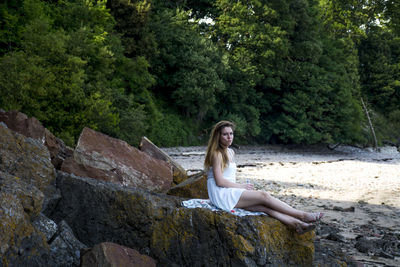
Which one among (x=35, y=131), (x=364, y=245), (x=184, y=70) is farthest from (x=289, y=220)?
(x=184, y=70)

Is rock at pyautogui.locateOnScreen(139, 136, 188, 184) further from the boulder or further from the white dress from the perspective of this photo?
the boulder

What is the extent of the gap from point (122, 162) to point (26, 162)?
2.68m

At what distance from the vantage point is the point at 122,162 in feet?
24.3

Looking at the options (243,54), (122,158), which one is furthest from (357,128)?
(122,158)

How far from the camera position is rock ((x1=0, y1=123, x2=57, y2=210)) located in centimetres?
463

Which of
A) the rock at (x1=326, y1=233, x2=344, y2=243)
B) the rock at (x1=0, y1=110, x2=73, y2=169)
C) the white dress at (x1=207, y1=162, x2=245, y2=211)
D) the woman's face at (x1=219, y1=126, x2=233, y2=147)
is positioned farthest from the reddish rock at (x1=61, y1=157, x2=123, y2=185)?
the rock at (x1=326, y1=233, x2=344, y2=243)

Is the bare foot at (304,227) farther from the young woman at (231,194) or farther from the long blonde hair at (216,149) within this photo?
the long blonde hair at (216,149)

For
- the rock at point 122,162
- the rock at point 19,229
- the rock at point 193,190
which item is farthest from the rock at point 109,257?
the rock at point 122,162

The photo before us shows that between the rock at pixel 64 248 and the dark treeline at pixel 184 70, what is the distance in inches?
429

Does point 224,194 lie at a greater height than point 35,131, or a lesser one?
greater

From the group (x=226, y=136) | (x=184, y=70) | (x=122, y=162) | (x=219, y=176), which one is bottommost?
(x=122, y=162)

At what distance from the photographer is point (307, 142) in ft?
108

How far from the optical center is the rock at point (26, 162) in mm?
4629

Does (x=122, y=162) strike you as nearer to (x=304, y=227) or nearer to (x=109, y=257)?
(x=109, y=257)
